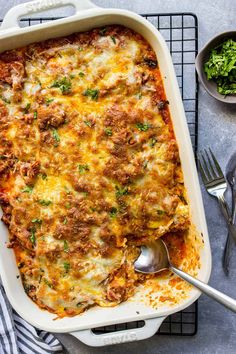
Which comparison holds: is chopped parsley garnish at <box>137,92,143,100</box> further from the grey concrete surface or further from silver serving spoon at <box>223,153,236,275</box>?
silver serving spoon at <box>223,153,236,275</box>

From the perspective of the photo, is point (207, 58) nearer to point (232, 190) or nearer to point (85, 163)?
point (232, 190)

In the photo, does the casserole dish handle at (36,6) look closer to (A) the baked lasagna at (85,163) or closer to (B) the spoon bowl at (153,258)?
(A) the baked lasagna at (85,163)

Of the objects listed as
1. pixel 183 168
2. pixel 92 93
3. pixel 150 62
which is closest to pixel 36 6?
pixel 92 93

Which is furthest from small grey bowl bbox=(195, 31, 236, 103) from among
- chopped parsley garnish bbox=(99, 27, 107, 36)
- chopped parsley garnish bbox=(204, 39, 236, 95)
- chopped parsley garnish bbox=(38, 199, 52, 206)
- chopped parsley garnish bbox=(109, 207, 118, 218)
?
chopped parsley garnish bbox=(38, 199, 52, 206)

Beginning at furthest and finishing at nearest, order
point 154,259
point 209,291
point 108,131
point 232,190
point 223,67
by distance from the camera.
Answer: point 232,190
point 223,67
point 154,259
point 108,131
point 209,291

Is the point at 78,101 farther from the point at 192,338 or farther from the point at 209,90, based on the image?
the point at 192,338

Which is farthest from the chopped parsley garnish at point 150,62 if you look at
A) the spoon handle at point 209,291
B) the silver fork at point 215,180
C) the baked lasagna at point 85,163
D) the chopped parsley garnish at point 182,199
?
the spoon handle at point 209,291
